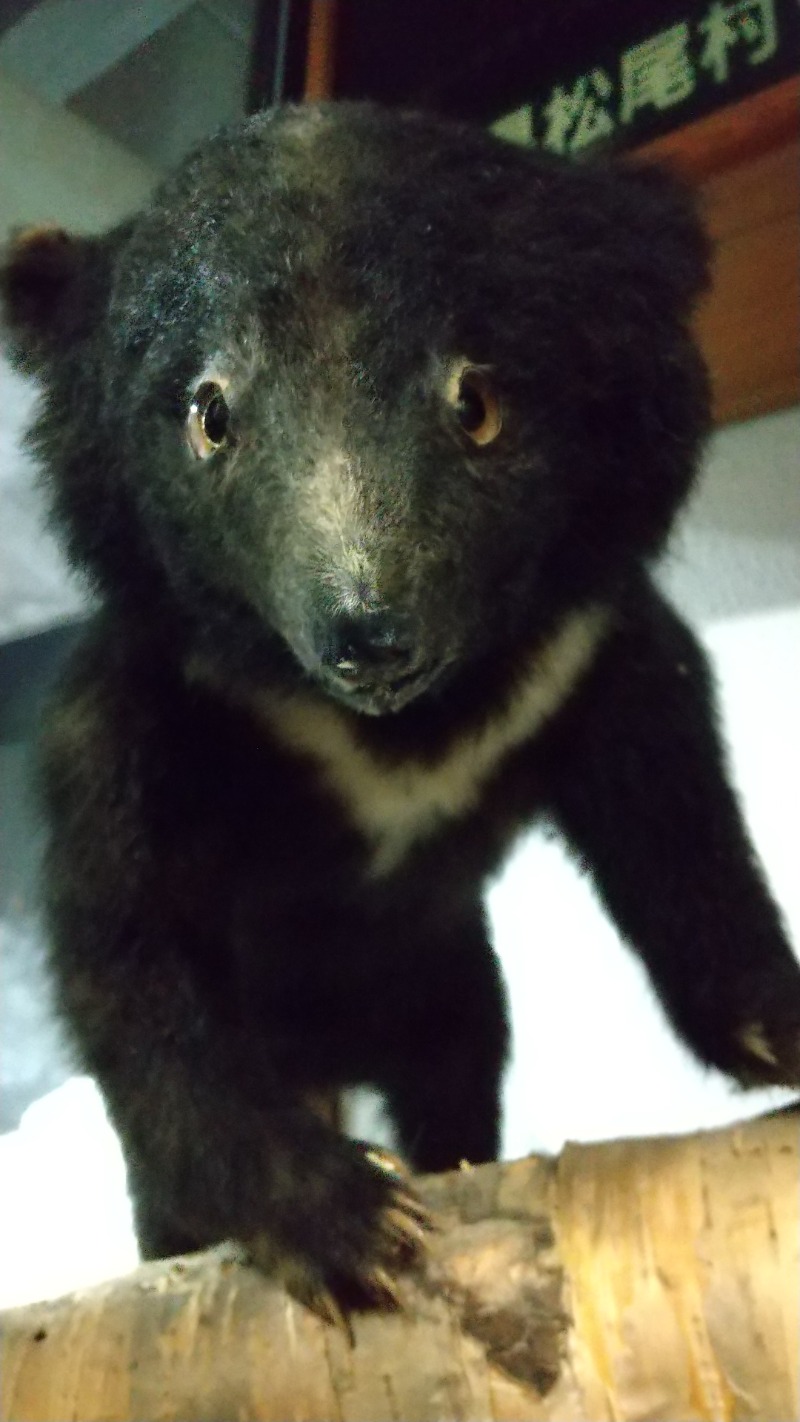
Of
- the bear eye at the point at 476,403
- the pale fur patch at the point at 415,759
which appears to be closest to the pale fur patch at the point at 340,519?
the bear eye at the point at 476,403

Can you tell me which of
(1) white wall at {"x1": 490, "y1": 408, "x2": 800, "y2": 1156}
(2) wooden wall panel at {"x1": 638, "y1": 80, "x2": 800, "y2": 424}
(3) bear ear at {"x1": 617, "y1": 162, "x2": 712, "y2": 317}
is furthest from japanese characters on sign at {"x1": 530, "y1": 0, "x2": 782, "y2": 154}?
(1) white wall at {"x1": 490, "y1": 408, "x2": 800, "y2": 1156}

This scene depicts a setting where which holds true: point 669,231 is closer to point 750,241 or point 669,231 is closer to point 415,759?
point 750,241

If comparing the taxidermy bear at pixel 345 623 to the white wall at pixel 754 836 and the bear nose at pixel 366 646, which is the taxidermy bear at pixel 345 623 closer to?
the bear nose at pixel 366 646

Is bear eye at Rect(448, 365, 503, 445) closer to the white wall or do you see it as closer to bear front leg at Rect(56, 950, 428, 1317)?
bear front leg at Rect(56, 950, 428, 1317)

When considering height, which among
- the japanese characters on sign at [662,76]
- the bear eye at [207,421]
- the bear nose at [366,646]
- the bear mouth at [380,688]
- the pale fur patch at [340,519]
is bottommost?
the bear mouth at [380,688]

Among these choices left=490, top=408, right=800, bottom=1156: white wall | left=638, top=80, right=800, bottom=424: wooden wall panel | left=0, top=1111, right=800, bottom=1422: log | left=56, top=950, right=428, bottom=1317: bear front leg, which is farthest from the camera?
left=490, top=408, right=800, bottom=1156: white wall

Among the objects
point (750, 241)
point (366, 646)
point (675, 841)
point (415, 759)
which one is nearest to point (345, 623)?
point (366, 646)

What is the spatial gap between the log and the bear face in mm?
328

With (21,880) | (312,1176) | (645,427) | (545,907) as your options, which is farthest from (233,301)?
(545,907)

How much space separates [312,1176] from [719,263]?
1039mm

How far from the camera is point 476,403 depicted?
3.01 feet

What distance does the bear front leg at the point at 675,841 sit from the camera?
1.09 m

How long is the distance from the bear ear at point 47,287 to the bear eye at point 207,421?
7.7 inches

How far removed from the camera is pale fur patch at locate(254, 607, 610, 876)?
1098 mm
